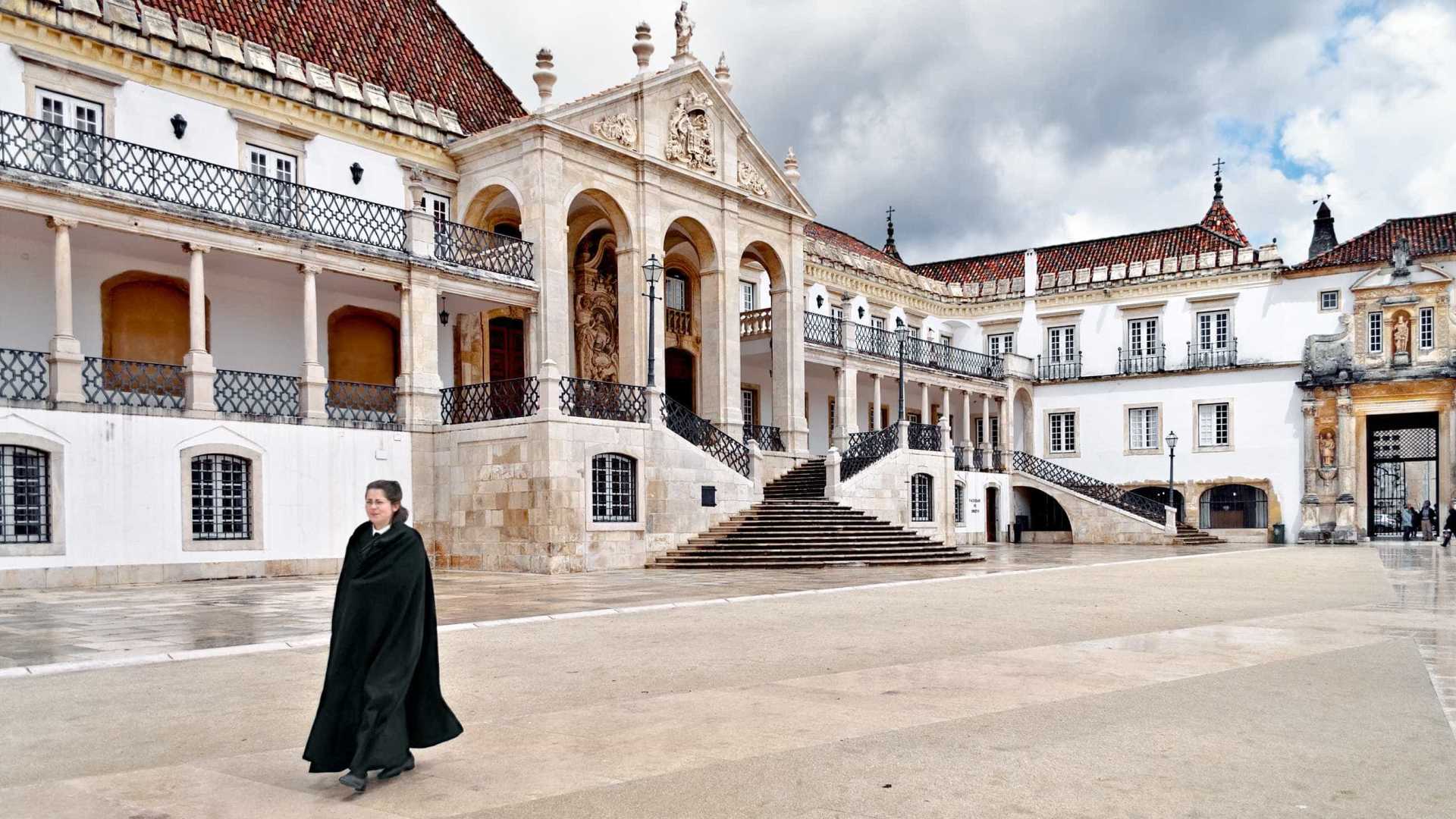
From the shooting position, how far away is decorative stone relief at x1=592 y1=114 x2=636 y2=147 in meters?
23.8

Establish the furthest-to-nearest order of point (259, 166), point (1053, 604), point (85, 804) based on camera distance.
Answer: point (259, 166) → point (1053, 604) → point (85, 804)

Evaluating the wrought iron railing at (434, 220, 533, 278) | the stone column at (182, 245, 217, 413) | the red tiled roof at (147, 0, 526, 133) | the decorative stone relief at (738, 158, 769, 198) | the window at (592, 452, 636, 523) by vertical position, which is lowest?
the window at (592, 452, 636, 523)

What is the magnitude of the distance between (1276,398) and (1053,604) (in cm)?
2847

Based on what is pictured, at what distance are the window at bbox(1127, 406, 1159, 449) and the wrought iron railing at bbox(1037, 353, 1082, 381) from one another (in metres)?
2.34

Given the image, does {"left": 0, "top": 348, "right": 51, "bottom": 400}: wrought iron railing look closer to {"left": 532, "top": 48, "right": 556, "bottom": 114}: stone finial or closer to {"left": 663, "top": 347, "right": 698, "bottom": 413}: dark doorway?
{"left": 532, "top": 48, "right": 556, "bottom": 114}: stone finial

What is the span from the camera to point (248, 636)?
32.4 feet

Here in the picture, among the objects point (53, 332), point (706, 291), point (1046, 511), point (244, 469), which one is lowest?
point (1046, 511)

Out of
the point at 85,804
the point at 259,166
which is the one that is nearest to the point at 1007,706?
the point at 85,804

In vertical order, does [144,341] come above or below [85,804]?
above

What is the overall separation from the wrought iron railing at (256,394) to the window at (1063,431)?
2902cm

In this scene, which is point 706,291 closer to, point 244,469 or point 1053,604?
point 244,469

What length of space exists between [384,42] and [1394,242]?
30815 millimetres

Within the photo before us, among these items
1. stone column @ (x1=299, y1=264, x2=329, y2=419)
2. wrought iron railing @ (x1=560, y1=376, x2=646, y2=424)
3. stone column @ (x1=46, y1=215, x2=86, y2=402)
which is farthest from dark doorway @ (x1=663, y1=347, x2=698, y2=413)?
stone column @ (x1=46, y1=215, x2=86, y2=402)

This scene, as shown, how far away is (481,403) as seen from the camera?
2092 cm
